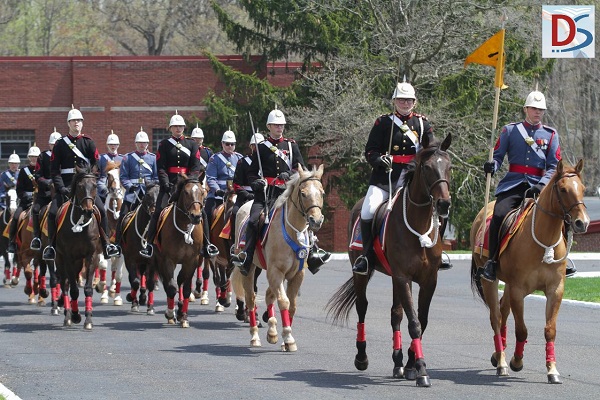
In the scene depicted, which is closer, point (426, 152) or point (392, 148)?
point (426, 152)

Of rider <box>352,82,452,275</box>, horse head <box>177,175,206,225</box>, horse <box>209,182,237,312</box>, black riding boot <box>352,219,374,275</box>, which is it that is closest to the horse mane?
rider <box>352,82,452,275</box>

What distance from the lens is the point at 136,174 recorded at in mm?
22734

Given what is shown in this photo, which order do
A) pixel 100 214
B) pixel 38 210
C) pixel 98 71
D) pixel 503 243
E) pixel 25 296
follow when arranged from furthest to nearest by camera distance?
pixel 98 71 < pixel 25 296 < pixel 38 210 < pixel 100 214 < pixel 503 243

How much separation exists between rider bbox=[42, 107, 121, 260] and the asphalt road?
3.88ft

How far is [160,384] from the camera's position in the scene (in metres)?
12.2

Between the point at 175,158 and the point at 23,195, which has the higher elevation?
the point at 175,158

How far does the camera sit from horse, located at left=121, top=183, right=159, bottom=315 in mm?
20125

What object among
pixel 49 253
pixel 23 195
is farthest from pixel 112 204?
pixel 49 253

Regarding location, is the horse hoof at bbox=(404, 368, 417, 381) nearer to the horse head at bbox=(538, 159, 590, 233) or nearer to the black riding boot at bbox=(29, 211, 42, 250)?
the horse head at bbox=(538, 159, 590, 233)

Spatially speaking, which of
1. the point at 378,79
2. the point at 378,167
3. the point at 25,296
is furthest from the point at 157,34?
the point at 378,167

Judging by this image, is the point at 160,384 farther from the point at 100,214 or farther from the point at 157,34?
the point at 157,34

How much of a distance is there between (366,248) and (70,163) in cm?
712

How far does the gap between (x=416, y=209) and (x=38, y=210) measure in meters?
10.3

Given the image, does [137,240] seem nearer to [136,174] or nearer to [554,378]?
[136,174]
